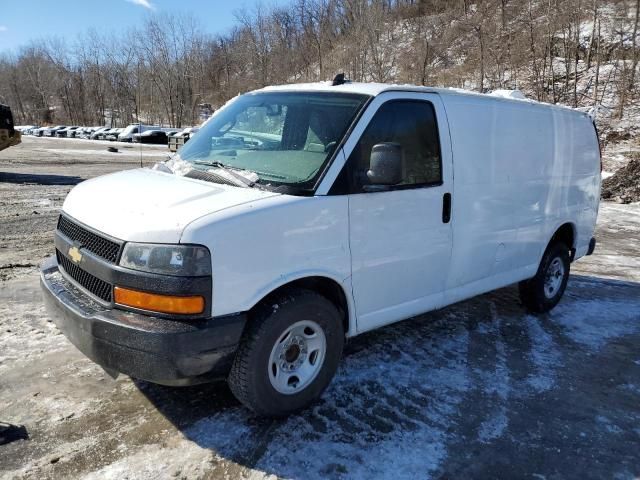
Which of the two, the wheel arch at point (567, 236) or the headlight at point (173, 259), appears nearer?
the headlight at point (173, 259)

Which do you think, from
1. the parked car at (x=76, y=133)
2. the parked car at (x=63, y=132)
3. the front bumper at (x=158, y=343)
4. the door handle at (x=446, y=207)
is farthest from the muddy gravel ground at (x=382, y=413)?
the parked car at (x=63, y=132)

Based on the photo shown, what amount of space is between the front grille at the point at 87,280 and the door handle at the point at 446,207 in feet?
8.28

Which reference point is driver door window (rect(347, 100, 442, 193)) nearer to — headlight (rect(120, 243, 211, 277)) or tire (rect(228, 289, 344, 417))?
tire (rect(228, 289, 344, 417))

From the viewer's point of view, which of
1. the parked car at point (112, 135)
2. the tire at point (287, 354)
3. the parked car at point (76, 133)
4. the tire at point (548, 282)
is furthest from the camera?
the parked car at point (76, 133)

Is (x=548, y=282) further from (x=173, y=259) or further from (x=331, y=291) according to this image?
(x=173, y=259)

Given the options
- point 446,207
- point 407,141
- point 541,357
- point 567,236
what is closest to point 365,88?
point 407,141

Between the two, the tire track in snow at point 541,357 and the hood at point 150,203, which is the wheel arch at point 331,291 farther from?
the tire track in snow at point 541,357

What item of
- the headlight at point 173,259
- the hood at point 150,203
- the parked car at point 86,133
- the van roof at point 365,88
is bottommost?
the headlight at point 173,259

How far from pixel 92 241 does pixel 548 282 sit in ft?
15.7

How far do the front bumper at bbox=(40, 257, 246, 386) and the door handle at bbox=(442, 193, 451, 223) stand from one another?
1940 mm

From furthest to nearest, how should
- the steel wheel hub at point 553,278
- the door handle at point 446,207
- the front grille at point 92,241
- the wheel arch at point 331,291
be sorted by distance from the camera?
the steel wheel hub at point 553,278
the door handle at point 446,207
the wheel arch at point 331,291
the front grille at point 92,241

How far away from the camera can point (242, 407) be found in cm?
361

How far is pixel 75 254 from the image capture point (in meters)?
3.35

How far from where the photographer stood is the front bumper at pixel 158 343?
2.84 metres
